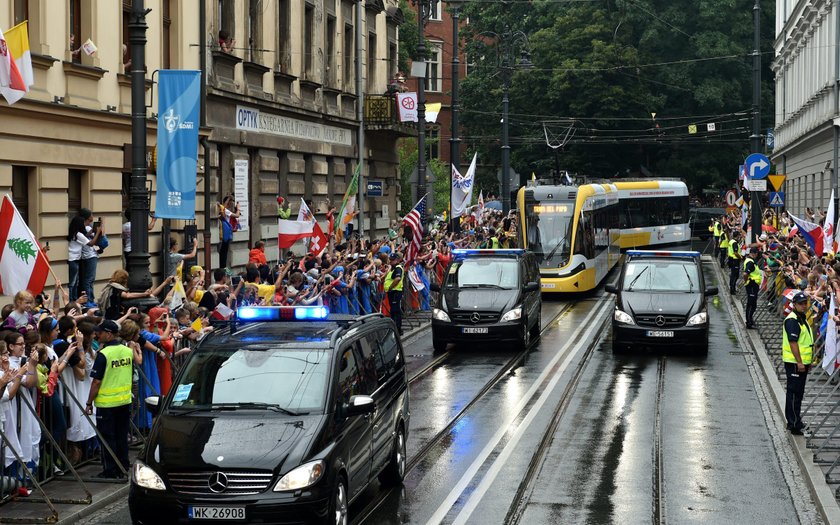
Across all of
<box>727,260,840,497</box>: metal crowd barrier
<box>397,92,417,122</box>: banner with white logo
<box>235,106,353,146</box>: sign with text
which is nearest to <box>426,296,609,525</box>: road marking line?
<box>727,260,840,497</box>: metal crowd barrier

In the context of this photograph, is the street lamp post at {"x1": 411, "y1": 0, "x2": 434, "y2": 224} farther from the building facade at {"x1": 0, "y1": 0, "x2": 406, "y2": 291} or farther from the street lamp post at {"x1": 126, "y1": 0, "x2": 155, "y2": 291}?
the street lamp post at {"x1": 126, "y1": 0, "x2": 155, "y2": 291}

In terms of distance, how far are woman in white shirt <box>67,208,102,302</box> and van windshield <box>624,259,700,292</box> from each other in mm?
9765

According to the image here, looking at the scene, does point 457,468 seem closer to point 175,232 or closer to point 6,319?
point 6,319

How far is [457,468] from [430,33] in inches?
2931

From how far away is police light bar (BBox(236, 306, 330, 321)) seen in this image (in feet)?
36.9

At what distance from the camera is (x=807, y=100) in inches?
1998

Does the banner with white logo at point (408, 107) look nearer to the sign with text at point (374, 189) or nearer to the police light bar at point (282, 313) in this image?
the sign with text at point (374, 189)

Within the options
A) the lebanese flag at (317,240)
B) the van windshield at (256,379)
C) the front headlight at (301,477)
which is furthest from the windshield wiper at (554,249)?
the front headlight at (301,477)

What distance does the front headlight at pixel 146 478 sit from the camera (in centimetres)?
939

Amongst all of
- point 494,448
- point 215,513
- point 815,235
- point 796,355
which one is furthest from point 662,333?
point 215,513

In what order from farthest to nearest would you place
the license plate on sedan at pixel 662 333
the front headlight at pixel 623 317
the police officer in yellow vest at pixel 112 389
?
the front headlight at pixel 623 317 < the license plate on sedan at pixel 662 333 < the police officer in yellow vest at pixel 112 389

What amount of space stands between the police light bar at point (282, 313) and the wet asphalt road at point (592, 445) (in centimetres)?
179

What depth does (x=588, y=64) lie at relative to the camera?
2628 inches

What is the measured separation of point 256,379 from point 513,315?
1264 cm
